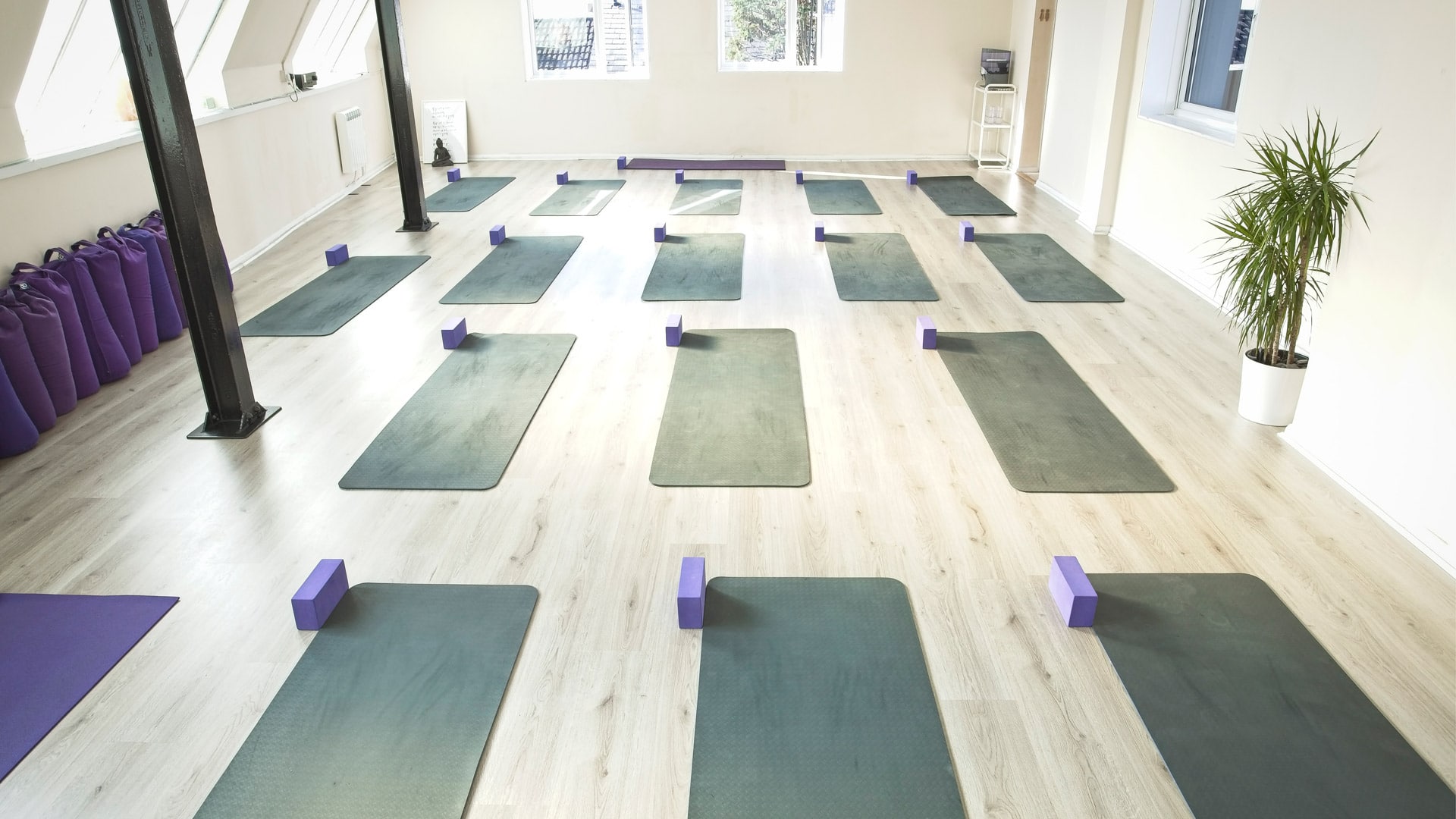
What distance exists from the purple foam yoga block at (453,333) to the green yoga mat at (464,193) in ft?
10.4

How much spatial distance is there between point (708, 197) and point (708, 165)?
1439mm

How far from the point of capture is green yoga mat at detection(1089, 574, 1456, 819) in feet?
7.13

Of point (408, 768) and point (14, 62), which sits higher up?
point (14, 62)

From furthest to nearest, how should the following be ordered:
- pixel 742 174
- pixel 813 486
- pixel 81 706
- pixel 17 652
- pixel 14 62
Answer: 1. pixel 742 174
2. pixel 14 62
3. pixel 813 486
4. pixel 17 652
5. pixel 81 706

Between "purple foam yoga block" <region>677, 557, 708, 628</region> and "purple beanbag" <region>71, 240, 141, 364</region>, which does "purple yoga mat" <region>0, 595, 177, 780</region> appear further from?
"purple beanbag" <region>71, 240, 141, 364</region>

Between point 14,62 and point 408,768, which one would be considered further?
point 14,62

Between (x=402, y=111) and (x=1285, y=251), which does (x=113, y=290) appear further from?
(x=1285, y=251)

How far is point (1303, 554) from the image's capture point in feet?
10.2

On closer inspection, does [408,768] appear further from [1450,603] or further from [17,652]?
[1450,603]

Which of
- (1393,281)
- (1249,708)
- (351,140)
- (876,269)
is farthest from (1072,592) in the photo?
(351,140)

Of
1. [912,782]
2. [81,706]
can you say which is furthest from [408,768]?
[912,782]

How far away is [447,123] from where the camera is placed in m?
9.66

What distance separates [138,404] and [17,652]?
73.3 inches

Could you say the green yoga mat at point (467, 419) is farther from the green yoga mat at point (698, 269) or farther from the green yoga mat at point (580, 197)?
the green yoga mat at point (580, 197)
